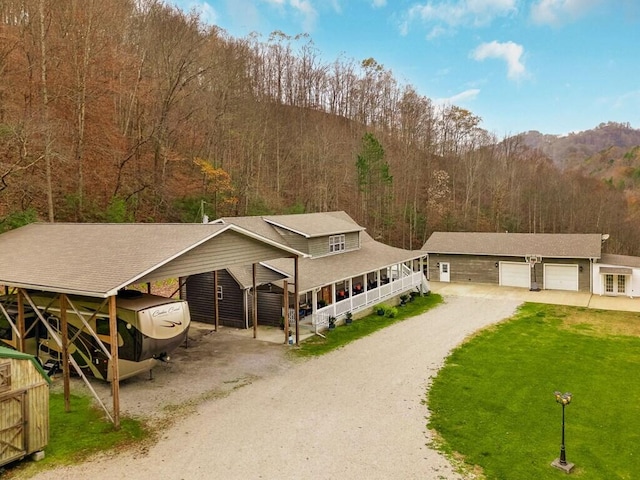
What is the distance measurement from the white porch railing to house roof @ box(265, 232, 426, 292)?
→ 3.62 ft

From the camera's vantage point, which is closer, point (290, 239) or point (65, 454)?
point (65, 454)

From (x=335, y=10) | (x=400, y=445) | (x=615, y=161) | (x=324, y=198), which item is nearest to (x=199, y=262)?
(x=400, y=445)

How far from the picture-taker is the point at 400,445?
27.9ft

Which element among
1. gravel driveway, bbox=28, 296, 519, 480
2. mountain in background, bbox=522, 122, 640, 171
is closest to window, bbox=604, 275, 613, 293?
gravel driveway, bbox=28, 296, 519, 480

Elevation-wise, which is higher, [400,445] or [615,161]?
[615,161]

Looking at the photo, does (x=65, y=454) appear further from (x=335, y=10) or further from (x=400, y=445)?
(x=335, y=10)

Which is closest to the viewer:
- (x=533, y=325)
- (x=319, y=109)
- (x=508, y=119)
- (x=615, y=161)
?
(x=533, y=325)

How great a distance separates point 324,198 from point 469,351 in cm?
2721

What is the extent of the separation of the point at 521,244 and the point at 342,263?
47.8 feet

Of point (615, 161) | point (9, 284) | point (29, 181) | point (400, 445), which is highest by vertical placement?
point (615, 161)

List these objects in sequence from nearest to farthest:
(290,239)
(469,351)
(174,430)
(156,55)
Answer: (174,430)
(469,351)
(290,239)
(156,55)

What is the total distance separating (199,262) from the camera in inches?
431

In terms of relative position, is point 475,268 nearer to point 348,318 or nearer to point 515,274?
point 515,274

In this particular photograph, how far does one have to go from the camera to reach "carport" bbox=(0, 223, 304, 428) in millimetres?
8922
